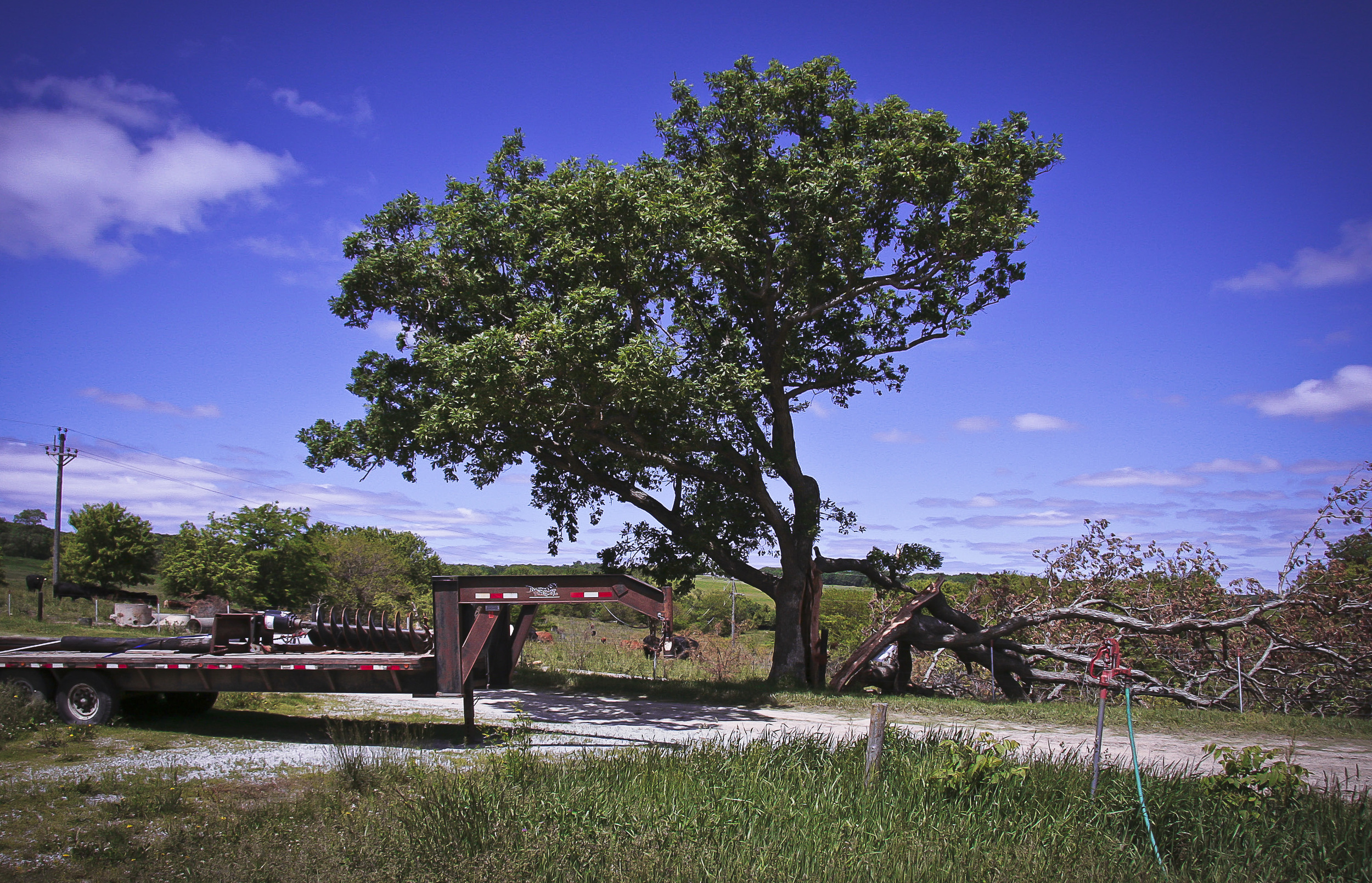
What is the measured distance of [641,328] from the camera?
16.4 m

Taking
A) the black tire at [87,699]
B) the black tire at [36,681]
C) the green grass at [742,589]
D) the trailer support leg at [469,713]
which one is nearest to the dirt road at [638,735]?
the trailer support leg at [469,713]

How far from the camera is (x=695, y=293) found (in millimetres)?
17531

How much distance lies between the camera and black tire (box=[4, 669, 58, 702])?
1174 centimetres

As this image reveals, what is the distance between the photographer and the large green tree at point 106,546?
46.0 metres

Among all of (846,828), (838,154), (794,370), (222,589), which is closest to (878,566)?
(794,370)

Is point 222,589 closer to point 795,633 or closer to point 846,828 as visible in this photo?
point 795,633

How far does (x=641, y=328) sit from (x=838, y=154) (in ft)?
16.2

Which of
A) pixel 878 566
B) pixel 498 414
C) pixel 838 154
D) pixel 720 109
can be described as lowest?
pixel 878 566

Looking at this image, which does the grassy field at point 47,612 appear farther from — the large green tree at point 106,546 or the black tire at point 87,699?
the black tire at point 87,699

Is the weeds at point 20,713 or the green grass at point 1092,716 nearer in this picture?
the weeds at point 20,713

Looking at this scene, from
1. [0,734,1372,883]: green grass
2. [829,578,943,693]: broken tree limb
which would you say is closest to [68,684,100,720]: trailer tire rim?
[0,734,1372,883]: green grass

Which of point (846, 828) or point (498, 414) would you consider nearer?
point (846, 828)

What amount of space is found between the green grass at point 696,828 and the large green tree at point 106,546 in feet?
151

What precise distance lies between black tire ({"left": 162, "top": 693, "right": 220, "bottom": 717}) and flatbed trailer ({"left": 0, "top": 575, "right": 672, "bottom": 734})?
0.62m
